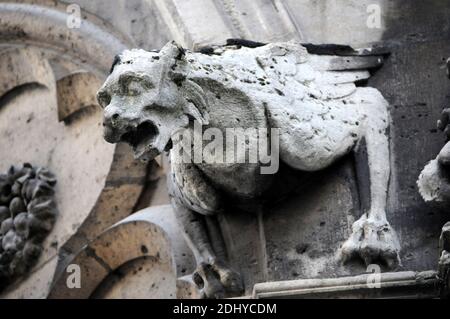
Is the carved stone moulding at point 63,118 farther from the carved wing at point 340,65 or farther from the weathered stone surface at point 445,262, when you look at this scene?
the weathered stone surface at point 445,262

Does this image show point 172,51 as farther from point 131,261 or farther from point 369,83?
point 131,261

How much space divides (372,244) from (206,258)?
611mm

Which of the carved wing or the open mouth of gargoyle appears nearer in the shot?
the open mouth of gargoyle

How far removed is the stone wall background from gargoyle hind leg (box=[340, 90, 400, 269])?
3cm

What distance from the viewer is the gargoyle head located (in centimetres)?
695

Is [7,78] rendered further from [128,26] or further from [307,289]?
[307,289]

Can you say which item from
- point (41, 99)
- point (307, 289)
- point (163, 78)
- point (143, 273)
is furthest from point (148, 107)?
point (41, 99)

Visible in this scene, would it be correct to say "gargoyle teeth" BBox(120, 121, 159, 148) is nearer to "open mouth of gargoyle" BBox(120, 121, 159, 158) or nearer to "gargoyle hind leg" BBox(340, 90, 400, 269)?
"open mouth of gargoyle" BBox(120, 121, 159, 158)

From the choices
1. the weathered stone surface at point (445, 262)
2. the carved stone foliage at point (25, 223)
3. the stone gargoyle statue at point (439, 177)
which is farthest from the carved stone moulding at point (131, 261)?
the weathered stone surface at point (445, 262)

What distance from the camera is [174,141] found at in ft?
23.6

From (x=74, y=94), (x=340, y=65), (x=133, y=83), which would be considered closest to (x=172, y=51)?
(x=133, y=83)

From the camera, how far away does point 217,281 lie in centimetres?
737

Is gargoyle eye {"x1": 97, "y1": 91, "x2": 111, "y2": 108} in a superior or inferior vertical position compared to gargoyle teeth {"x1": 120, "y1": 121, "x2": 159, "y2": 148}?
superior

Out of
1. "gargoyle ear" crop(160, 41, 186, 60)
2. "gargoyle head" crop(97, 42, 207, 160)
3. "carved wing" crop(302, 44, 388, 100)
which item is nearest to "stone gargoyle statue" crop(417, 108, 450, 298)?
"carved wing" crop(302, 44, 388, 100)
